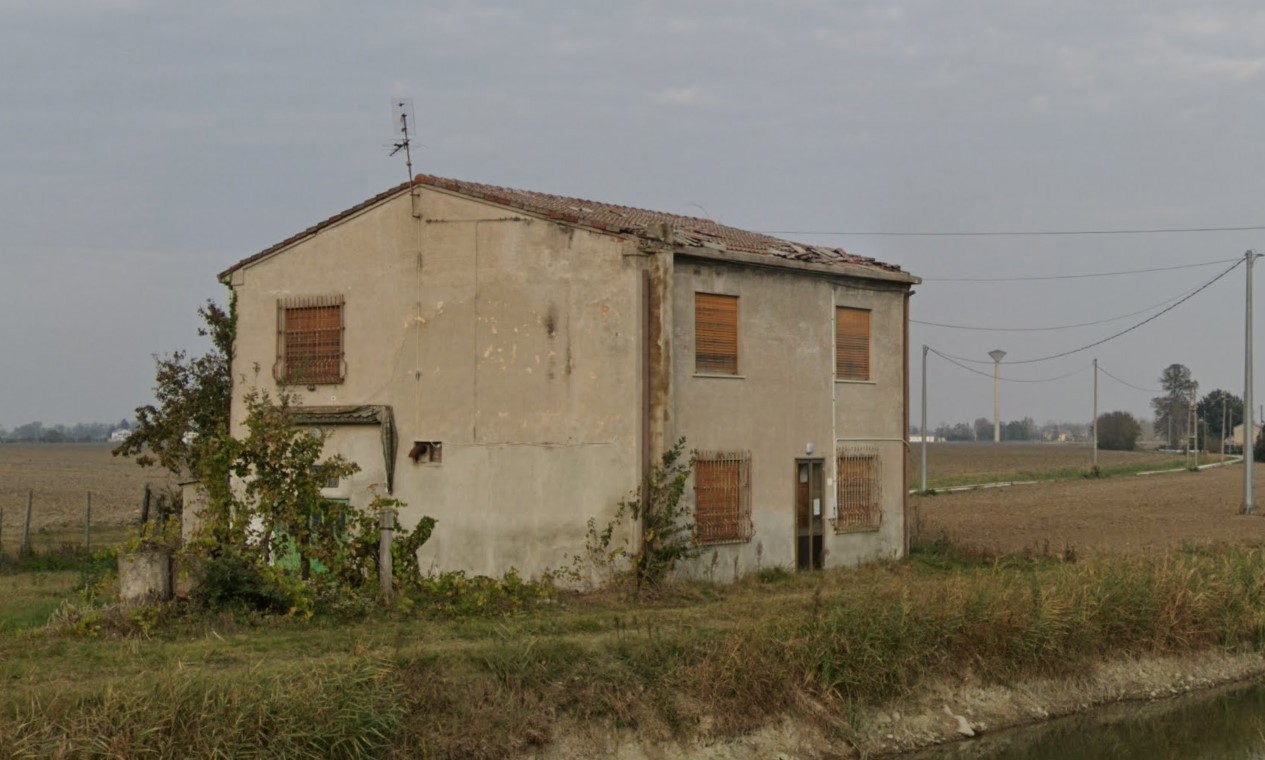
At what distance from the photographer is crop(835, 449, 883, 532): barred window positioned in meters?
22.1

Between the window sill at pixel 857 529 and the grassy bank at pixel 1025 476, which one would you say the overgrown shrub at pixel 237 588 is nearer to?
the window sill at pixel 857 529

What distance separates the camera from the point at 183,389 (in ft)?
82.2

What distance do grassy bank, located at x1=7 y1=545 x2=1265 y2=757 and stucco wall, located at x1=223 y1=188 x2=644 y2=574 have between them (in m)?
2.13

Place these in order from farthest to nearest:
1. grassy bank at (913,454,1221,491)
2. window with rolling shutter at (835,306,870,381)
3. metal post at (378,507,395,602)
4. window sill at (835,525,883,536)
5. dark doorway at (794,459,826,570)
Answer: grassy bank at (913,454,1221,491) < window with rolling shutter at (835,306,870,381) < window sill at (835,525,883,536) < dark doorway at (794,459,826,570) < metal post at (378,507,395,602)

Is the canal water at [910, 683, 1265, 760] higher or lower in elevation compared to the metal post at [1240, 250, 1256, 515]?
lower

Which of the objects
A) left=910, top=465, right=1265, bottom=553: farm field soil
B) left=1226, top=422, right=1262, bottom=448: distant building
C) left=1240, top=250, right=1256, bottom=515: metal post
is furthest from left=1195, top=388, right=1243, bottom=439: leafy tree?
left=1240, top=250, right=1256, bottom=515: metal post

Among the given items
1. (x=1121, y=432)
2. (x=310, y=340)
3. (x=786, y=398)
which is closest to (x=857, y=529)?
(x=786, y=398)

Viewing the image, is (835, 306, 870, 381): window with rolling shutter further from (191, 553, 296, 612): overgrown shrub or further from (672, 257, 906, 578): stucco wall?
(191, 553, 296, 612): overgrown shrub

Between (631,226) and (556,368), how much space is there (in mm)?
2429

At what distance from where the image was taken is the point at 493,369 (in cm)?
1945

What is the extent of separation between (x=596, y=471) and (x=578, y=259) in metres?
3.11

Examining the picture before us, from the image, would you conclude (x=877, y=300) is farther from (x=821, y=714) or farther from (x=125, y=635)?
(x=125, y=635)

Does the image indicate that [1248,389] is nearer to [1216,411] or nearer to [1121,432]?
[1216,411]

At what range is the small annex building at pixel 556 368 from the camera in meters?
19.0
